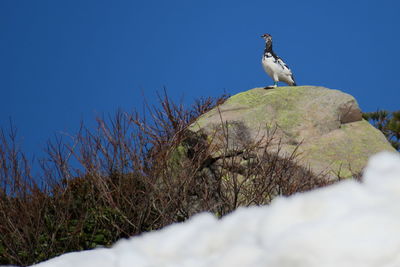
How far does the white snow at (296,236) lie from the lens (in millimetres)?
808

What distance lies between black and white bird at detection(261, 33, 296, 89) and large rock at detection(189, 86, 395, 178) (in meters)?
1.15

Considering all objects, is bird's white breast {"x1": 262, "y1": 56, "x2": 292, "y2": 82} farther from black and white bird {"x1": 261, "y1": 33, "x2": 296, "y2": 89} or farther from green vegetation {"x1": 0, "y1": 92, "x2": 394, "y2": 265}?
green vegetation {"x1": 0, "y1": 92, "x2": 394, "y2": 265}

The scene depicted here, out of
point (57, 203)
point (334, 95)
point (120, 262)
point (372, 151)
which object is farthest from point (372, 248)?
point (334, 95)

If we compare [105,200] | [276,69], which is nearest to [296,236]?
[105,200]

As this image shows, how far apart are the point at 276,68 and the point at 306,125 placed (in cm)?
239

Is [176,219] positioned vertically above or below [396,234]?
above

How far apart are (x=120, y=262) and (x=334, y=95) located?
8.80 m

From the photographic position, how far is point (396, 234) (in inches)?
31.8

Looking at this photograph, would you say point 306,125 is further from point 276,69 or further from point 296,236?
point 296,236

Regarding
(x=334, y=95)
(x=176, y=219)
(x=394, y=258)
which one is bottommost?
(x=394, y=258)

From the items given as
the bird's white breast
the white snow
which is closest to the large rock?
the bird's white breast

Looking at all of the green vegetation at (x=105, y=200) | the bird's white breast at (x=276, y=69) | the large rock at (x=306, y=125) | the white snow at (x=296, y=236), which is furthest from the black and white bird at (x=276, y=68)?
the white snow at (x=296, y=236)

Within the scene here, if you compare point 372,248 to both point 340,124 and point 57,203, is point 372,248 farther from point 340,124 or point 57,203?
point 340,124

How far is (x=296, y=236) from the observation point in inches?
33.0
